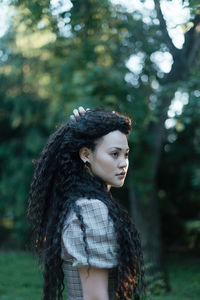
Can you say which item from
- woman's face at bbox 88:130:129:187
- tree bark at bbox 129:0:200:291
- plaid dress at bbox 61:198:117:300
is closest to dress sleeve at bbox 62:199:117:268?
plaid dress at bbox 61:198:117:300

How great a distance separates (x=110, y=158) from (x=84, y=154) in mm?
123

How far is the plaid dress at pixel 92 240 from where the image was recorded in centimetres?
178

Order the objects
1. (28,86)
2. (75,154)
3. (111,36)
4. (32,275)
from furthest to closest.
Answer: (28,86)
(32,275)
(111,36)
(75,154)

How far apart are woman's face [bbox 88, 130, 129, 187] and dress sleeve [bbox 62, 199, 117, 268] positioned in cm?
20

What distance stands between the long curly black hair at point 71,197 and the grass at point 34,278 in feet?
9.79

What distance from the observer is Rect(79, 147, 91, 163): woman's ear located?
2.03 m

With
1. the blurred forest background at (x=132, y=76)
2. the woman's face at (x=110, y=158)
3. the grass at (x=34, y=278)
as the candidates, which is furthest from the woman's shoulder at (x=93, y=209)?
the grass at (x=34, y=278)

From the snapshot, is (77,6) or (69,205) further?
(77,6)

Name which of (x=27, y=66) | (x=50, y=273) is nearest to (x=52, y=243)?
(x=50, y=273)

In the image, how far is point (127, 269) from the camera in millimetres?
1876

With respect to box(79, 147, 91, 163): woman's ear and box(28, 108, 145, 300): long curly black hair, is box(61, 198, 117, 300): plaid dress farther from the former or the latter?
box(79, 147, 91, 163): woman's ear

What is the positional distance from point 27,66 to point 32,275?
479 centimetres

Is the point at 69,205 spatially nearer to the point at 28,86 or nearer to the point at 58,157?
the point at 58,157

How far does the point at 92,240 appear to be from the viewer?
180 cm
